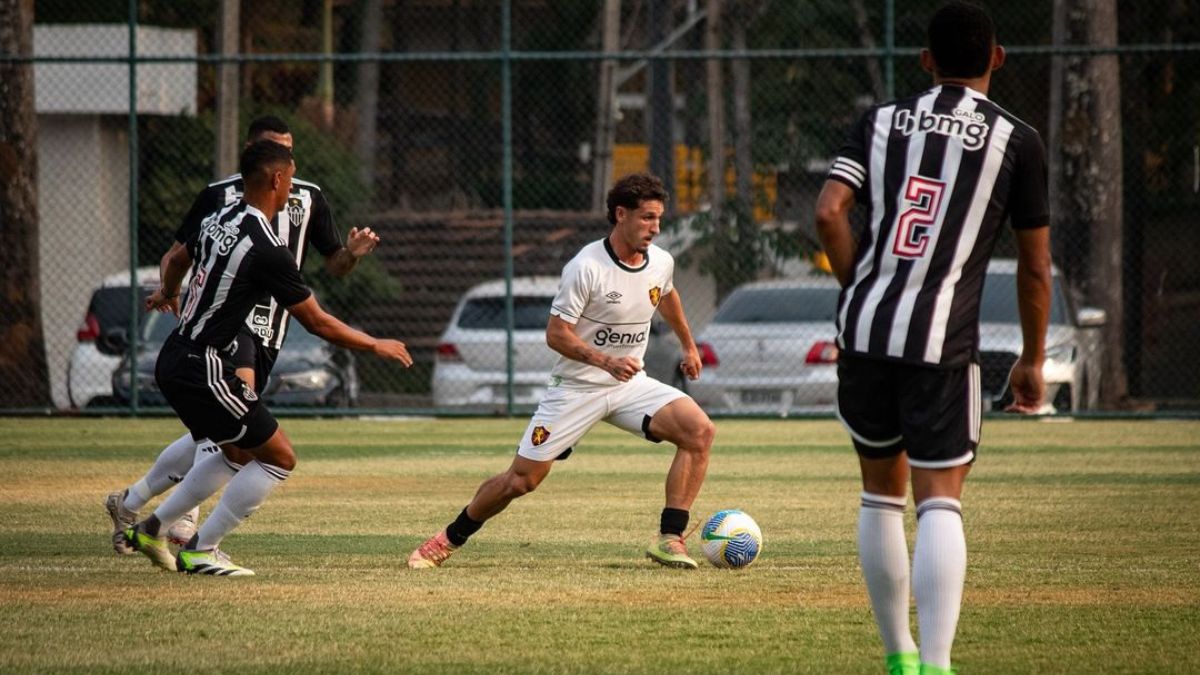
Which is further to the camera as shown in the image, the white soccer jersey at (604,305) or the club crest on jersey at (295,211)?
the club crest on jersey at (295,211)

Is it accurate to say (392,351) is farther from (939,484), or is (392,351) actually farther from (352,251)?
(939,484)

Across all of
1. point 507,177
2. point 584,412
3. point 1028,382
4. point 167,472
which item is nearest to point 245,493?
point 167,472

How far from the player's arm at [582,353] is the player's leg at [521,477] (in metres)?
0.30

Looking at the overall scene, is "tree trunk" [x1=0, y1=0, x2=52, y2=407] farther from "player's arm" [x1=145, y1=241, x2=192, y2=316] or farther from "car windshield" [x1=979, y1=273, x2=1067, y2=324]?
"player's arm" [x1=145, y1=241, x2=192, y2=316]

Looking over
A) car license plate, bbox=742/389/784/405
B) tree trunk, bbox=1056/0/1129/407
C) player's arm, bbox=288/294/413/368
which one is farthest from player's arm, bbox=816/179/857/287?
tree trunk, bbox=1056/0/1129/407

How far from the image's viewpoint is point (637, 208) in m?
8.66

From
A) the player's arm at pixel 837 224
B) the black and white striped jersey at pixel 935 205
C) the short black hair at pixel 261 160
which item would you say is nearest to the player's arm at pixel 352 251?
the short black hair at pixel 261 160

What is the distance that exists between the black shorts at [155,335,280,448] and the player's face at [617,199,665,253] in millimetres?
1909

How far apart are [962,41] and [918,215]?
0.53m

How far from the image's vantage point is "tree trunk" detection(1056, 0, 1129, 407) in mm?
21156

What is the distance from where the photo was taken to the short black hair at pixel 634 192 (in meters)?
8.62

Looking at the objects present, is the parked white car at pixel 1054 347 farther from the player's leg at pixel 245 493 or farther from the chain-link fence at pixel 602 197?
the player's leg at pixel 245 493

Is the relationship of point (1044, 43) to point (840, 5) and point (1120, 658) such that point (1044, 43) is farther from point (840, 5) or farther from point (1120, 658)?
point (1120, 658)

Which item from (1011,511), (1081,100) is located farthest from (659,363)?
(1011,511)
